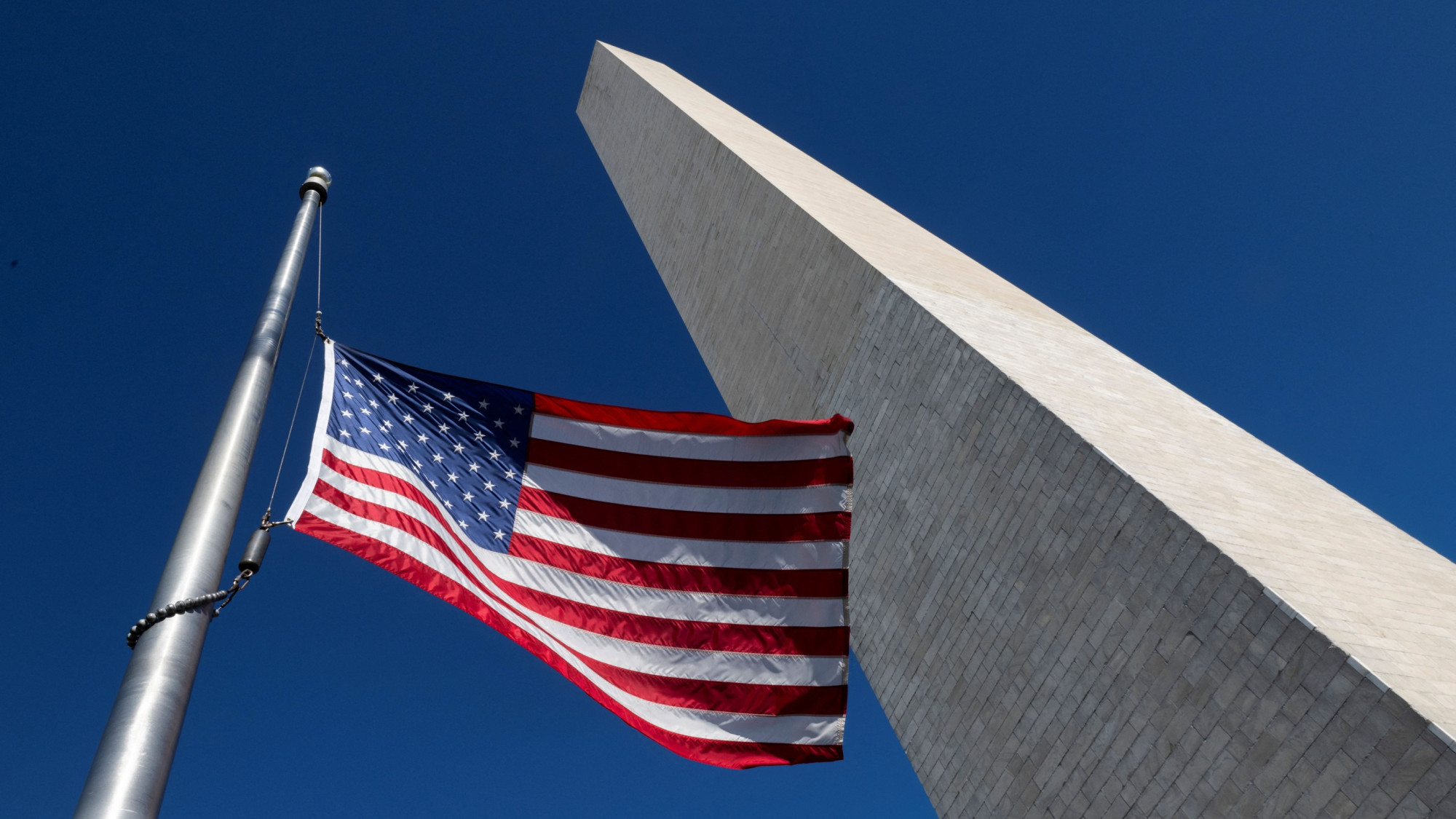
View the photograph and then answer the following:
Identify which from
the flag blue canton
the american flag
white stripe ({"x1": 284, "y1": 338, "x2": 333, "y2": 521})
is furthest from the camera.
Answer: the flag blue canton

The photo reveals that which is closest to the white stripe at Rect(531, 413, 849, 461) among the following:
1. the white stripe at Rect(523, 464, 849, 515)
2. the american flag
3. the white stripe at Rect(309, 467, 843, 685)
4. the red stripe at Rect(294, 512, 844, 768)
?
the american flag

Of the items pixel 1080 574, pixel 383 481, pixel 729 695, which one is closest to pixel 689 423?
pixel 729 695

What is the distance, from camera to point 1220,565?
726cm

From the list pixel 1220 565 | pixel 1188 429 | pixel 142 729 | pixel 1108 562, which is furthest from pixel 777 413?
pixel 142 729

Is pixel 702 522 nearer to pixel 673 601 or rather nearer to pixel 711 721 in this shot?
pixel 673 601

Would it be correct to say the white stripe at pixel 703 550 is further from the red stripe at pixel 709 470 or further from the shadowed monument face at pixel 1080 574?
the shadowed monument face at pixel 1080 574

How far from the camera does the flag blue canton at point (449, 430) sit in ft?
20.4

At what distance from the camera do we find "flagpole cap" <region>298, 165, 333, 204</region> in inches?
247

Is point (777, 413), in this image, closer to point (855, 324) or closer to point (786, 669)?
point (855, 324)

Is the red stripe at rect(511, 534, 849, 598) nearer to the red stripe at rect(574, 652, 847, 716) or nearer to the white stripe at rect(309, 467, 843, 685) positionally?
the white stripe at rect(309, 467, 843, 685)

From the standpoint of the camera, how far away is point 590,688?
619 cm

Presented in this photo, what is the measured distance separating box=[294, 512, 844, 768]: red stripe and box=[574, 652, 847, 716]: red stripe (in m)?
0.19

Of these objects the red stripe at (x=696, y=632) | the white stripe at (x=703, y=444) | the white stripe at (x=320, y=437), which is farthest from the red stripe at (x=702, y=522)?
the white stripe at (x=320, y=437)

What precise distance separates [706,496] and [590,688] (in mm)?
1610
